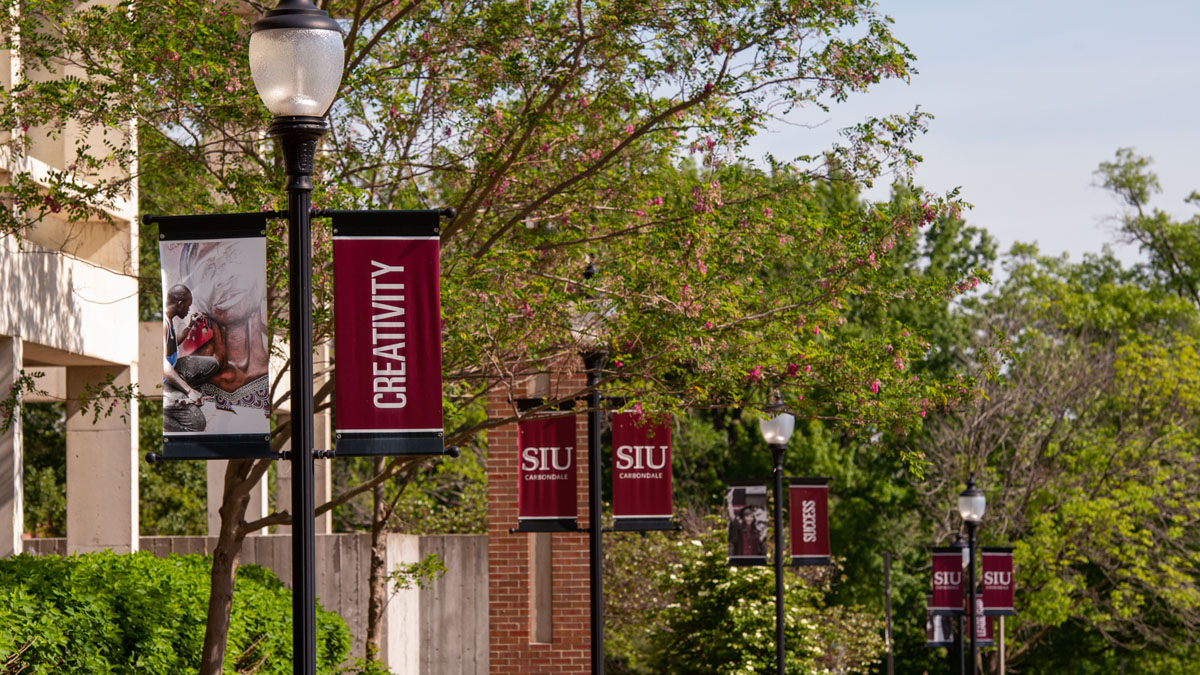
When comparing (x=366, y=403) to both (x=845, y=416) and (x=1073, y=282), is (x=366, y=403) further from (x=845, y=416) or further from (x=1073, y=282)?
(x=1073, y=282)

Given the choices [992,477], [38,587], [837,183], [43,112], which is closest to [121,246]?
[43,112]

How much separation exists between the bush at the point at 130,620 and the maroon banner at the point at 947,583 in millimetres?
16173

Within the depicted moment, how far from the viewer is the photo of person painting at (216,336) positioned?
7066 mm

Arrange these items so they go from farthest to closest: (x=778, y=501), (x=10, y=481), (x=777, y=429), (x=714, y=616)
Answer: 1. (x=714, y=616)
2. (x=778, y=501)
3. (x=777, y=429)
4. (x=10, y=481)

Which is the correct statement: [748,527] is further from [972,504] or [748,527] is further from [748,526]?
[972,504]

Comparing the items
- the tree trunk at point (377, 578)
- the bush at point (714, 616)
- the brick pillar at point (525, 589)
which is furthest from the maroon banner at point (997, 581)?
the tree trunk at point (377, 578)

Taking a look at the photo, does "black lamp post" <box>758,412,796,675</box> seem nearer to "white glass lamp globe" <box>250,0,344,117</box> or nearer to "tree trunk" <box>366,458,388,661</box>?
"tree trunk" <box>366,458,388,661</box>

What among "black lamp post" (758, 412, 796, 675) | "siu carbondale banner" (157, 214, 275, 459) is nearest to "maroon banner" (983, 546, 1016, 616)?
"black lamp post" (758, 412, 796, 675)

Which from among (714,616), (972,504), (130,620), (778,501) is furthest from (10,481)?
(972,504)

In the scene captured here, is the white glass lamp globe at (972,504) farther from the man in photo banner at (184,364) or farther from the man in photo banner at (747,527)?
the man in photo banner at (184,364)

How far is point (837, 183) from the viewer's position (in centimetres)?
1406

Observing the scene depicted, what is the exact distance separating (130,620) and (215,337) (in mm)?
5672

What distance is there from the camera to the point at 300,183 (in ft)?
22.5

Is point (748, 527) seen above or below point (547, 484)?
below
